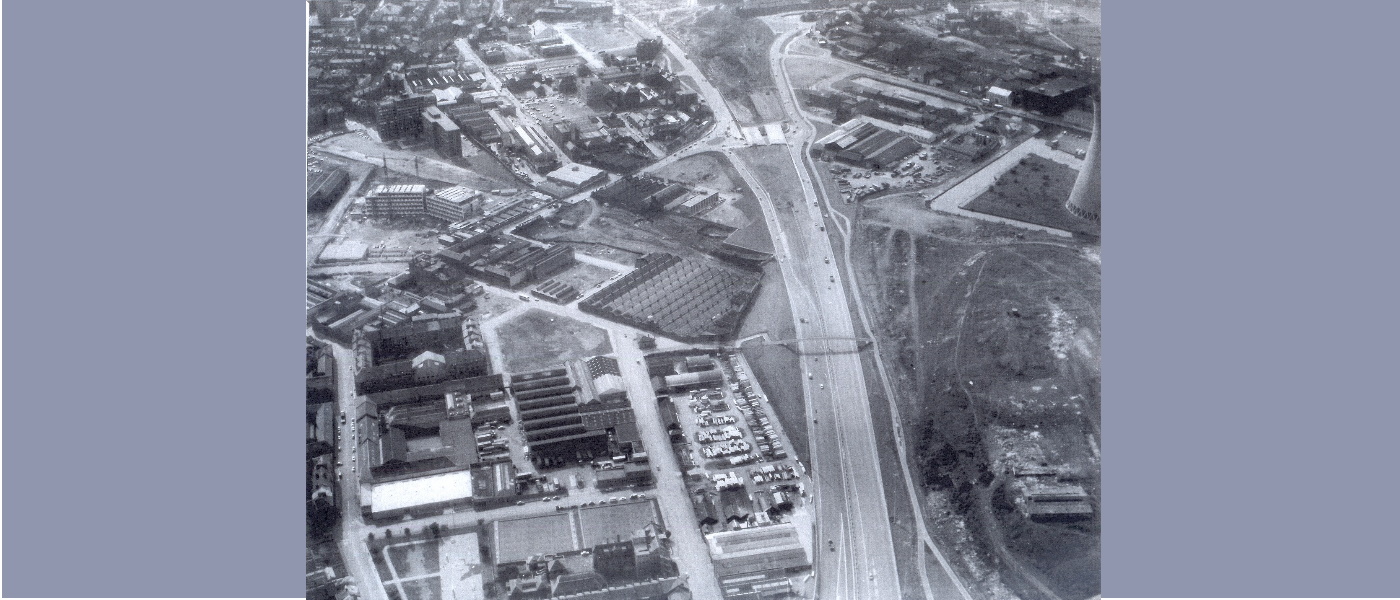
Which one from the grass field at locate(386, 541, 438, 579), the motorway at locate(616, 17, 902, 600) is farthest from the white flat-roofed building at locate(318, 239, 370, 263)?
the motorway at locate(616, 17, 902, 600)

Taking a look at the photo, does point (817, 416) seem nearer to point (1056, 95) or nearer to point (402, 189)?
point (1056, 95)

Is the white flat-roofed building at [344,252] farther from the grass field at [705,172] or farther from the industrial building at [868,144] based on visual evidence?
the industrial building at [868,144]

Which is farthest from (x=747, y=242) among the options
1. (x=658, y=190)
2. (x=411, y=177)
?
(x=411, y=177)

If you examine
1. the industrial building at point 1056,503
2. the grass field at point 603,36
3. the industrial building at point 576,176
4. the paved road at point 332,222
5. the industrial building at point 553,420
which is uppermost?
the grass field at point 603,36

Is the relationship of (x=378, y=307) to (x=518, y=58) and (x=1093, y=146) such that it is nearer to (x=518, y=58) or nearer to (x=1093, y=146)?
(x=518, y=58)

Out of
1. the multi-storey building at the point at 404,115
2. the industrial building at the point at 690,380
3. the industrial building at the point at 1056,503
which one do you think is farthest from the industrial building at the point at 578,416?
the industrial building at the point at 1056,503
